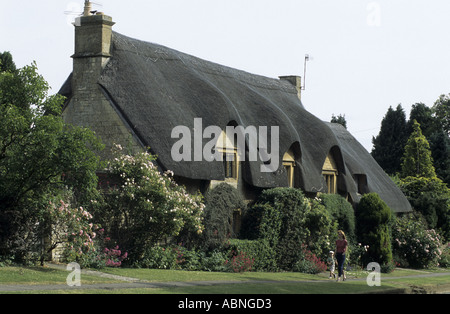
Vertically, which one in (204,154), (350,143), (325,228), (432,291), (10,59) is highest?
(10,59)

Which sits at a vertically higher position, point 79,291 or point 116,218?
point 116,218

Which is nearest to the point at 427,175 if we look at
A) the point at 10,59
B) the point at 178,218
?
the point at 10,59

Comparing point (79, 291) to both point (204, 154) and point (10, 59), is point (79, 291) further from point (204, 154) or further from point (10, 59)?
point (10, 59)

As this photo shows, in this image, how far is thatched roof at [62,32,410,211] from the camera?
2530cm

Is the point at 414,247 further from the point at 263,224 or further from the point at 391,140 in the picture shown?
the point at 391,140

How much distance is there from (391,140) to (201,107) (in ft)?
141

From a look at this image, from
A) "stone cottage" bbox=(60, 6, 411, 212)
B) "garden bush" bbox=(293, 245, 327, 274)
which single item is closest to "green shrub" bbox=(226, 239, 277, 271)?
"garden bush" bbox=(293, 245, 327, 274)

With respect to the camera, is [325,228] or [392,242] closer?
[325,228]

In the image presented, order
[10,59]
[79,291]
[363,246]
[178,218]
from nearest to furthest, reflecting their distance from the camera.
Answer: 1. [79,291]
2. [178,218]
3. [363,246]
4. [10,59]

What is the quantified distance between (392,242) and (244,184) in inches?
418

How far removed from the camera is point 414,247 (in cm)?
3525

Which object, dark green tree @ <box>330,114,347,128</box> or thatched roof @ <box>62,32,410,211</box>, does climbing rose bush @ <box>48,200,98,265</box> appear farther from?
dark green tree @ <box>330,114,347,128</box>

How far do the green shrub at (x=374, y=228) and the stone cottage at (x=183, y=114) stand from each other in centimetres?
203

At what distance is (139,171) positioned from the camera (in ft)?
75.0
